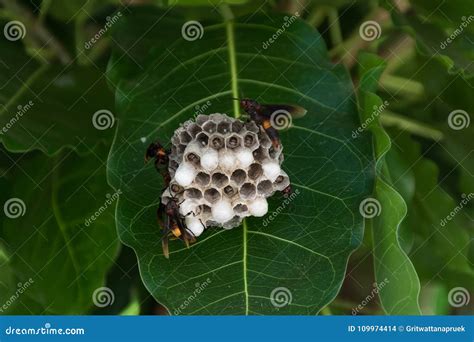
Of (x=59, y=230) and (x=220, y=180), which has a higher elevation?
(x=220, y=180)

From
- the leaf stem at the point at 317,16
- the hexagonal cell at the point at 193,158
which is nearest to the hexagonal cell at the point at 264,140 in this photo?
the hexagonal cell at the point at 193,158

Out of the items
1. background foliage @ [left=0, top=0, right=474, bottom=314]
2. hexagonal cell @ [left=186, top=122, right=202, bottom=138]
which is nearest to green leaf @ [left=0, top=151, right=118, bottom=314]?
background foliage @ [left=0, top=0, right=474, bottom=314]

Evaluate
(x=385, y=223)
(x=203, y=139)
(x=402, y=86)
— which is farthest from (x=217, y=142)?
(x=402, y=86)

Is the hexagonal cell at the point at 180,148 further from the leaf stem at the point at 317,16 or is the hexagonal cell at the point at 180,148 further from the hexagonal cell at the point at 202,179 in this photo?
the leaf stem at the point at 317,16

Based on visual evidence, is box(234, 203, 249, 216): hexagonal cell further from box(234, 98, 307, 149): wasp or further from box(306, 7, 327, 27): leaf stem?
box(306, 7, 327, 27): leaf stem

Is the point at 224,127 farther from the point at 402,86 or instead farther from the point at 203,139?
the point at 402,86

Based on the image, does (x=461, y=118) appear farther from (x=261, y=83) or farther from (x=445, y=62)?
(x=261, y=83)
